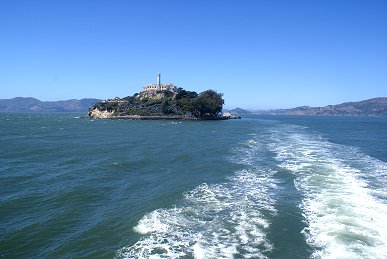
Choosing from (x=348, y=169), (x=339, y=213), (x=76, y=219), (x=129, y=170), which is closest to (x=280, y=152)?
(x=348, y=169)

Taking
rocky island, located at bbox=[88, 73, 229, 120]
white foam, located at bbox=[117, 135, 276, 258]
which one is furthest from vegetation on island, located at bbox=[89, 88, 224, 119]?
white foam, located at bbox=[117, 135, 276, 258]

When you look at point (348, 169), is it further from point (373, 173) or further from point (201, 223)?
point (201, 223)

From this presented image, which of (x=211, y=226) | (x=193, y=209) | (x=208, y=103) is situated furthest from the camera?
(x=208, y=103)

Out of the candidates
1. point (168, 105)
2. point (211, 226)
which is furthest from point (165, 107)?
point (211, 226)

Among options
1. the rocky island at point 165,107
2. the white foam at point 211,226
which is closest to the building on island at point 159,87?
the rocky island at point 165,107

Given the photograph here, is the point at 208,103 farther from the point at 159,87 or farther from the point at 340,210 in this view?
the point at 340,210

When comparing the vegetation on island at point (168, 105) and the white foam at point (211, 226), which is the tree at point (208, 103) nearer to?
the vegetation on island at point (168, 105)
